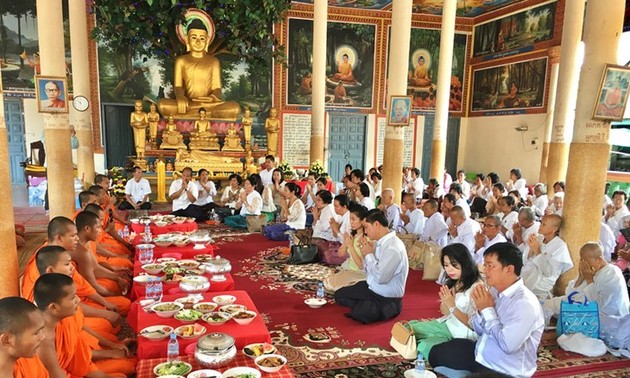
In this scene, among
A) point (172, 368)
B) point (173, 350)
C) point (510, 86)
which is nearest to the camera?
point (172, 368)

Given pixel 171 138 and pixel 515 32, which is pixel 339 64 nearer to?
pixel 515 32

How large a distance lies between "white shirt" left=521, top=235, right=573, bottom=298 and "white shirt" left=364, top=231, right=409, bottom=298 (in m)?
1.53

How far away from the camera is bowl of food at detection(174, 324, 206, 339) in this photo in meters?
3.20

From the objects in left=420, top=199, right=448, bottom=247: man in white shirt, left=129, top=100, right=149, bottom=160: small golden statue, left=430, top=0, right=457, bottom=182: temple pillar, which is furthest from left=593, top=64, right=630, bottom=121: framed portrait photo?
A: left=129, top=100, right=149, bottom=160: small golden statue

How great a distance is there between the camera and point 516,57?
16219mm

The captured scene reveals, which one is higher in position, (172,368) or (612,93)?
(612,93)

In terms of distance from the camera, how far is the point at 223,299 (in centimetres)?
387

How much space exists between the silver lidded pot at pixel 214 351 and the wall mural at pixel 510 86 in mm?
15405

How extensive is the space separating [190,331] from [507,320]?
2233 millimetres

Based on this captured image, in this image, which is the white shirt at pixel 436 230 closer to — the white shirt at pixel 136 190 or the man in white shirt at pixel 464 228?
the man in white shirt at pixel 464 228

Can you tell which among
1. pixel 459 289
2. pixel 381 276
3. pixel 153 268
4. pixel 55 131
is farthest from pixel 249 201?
pixel 459 289

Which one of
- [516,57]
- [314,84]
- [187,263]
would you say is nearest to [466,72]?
[516,57]

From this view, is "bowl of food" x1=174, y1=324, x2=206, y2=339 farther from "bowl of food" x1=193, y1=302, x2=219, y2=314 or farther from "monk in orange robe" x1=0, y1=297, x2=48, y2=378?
"monk in orange robe" x1=0, y1=297, x2=48, y2=378

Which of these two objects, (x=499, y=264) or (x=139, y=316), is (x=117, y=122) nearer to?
(x=139, y=316)
